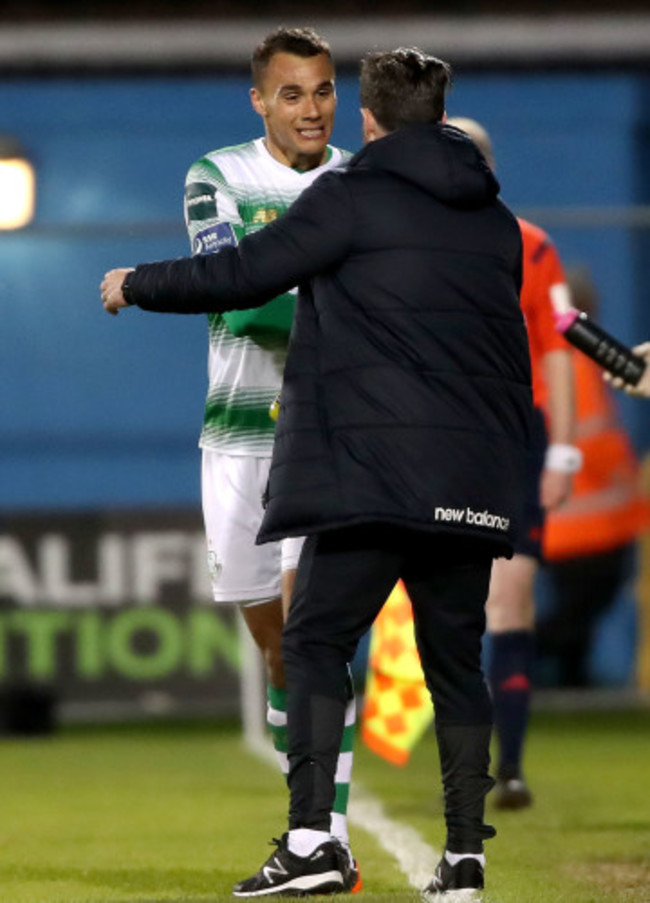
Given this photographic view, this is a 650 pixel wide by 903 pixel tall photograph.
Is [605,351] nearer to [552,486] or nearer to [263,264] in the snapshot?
[263,264]

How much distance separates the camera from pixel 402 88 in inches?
188

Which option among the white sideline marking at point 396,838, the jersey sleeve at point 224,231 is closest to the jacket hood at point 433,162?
the jersey sleeve at point 224,231

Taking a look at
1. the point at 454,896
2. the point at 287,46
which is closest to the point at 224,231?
the point at 287,46

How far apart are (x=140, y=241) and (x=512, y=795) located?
6813mm

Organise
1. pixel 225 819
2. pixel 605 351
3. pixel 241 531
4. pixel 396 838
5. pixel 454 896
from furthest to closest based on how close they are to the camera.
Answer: pixel 225 819, pixel 396 838, pixel 241 531, pixel 605 351, pixel 454 896

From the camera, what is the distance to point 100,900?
201 inches

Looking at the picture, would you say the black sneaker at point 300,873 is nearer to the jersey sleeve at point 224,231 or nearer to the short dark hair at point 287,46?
the jersey sleeve at point 224,231

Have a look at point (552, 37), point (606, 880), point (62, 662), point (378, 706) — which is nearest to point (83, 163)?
point (552, 37)

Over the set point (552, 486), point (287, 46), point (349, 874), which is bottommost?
point (349, 874)

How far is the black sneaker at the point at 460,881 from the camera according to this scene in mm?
4766

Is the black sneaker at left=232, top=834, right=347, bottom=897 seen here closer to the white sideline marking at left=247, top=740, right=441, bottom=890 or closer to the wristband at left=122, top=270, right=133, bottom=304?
the white sideline marking at left=247, top=740, right=441, bottom=890

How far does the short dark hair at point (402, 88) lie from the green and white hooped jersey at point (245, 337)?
709 millimetres

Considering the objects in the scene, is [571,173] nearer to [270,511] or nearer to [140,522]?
[140,522]

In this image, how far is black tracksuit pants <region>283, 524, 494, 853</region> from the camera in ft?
15.5
